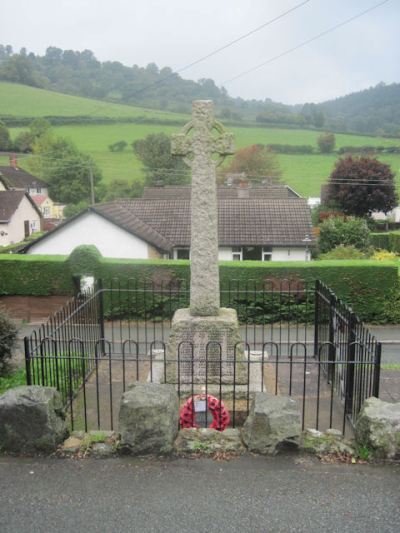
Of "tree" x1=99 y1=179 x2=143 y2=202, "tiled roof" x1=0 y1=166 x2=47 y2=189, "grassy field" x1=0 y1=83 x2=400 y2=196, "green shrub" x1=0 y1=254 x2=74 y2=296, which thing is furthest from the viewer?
"grassy field" x1=0 y1=83 x2=400 y2=196

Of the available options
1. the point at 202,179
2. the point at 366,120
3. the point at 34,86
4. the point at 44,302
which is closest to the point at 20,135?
the point at 34,86

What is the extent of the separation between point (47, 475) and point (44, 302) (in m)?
11.7

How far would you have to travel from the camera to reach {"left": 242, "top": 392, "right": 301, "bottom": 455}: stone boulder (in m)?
4.52

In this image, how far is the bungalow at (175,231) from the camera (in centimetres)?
2177

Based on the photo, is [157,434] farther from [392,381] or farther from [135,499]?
[392,381]

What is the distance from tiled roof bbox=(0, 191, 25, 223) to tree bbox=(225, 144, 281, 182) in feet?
99.2

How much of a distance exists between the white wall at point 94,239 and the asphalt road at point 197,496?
57.9ft

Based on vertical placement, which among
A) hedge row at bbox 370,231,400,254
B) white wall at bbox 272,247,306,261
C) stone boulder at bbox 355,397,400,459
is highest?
stone boulder at bbox 355,397,400,459

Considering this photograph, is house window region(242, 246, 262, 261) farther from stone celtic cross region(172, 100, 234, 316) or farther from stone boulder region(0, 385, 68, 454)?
stone boulder region(0, 385, 68, 454)

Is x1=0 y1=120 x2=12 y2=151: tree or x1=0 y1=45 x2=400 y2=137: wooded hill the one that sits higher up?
x1=0 y1=45 x2=400 y2=137: wooded hill

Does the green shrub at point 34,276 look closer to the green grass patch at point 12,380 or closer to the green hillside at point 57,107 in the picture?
the green grass patch at point 12,380

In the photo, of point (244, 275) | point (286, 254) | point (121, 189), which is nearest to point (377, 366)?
point (244, 275)

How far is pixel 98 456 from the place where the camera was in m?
4.58

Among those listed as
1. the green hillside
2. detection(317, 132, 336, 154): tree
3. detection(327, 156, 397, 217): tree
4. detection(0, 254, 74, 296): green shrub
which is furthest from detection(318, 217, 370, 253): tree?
the green hillside
